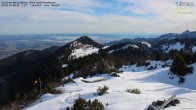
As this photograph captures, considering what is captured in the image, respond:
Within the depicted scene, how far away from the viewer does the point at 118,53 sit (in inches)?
7407

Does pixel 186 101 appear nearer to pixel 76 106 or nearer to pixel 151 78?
pixel 76 106

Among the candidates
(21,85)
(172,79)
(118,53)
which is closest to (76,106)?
(172,79)

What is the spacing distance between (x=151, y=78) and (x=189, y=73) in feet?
Result: 16.7

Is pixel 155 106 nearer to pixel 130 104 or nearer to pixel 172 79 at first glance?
pixel 130 104

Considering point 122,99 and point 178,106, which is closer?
point 178,106

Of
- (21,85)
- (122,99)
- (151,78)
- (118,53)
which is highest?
(122,99)

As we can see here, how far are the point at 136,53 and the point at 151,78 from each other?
511ft

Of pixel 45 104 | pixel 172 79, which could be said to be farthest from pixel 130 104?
pixel 172 79

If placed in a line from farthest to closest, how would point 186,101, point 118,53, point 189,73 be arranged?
1. point 118,53
2. point 189,73
3. point 186,101

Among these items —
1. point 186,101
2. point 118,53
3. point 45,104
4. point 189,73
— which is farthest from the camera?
point 118,53

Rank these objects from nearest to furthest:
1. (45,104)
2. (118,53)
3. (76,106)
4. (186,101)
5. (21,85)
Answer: (76,106)
(186,101)
(45,104)
(21,85)
(118,53)

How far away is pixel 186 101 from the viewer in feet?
54.9

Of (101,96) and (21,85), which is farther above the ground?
(101,96)

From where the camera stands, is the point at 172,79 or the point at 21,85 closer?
the point at 172,79
